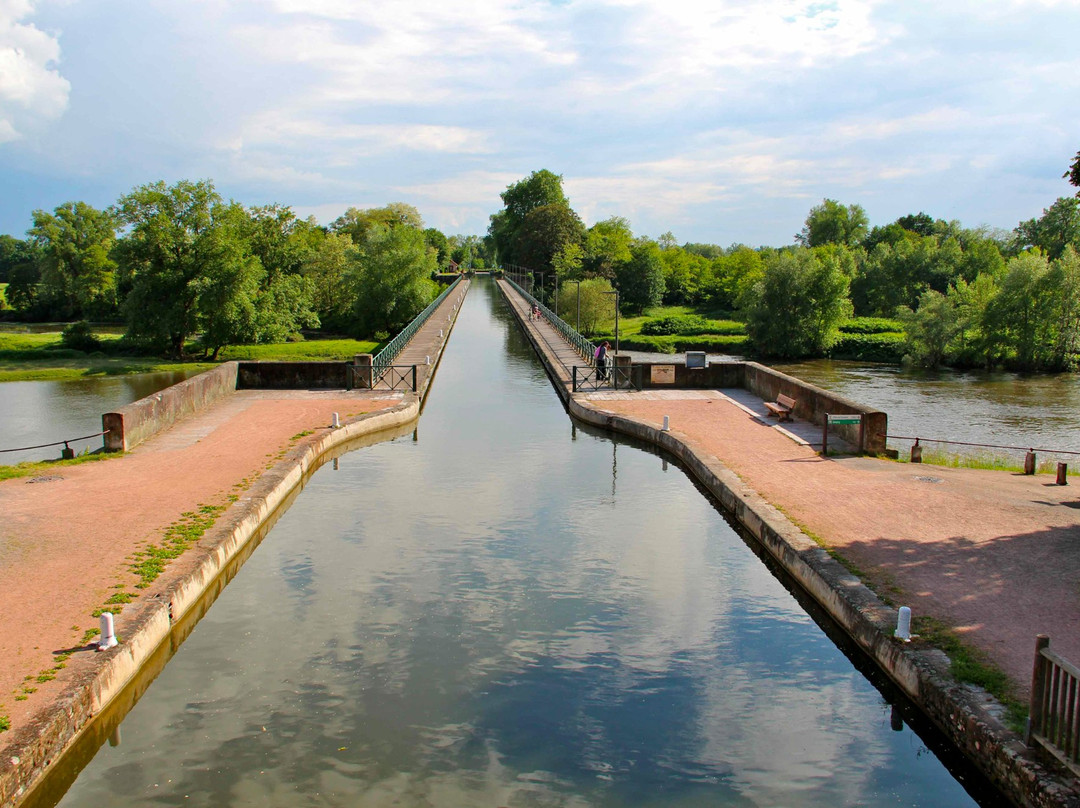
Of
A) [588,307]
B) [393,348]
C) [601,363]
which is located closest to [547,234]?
[588,307]

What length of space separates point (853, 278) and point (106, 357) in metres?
59.0

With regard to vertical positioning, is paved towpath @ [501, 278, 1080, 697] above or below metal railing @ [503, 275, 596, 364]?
below

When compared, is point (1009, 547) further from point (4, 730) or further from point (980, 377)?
point (980, 377)

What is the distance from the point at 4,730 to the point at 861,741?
287 inches

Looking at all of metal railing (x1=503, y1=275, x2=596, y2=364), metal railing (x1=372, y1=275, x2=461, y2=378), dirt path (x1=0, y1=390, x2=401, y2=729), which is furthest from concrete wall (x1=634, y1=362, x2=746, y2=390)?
dirt path (x1=0, y1=390, x2=401, y2=729)

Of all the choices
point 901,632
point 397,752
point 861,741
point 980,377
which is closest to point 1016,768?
point 861,741

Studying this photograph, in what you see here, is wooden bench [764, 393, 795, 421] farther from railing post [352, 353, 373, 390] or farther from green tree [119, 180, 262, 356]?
green tree [119, 180, 262, 356]

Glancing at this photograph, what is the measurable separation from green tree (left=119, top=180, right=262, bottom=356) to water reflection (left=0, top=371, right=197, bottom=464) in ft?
11.0

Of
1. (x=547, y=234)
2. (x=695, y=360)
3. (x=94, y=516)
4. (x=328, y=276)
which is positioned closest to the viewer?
(x=94, y=516)

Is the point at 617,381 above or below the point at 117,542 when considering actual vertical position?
above

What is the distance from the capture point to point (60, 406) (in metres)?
30.4

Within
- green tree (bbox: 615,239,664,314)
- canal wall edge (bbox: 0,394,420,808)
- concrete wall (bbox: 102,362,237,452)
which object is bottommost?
canal wall edge (bbox: 0,394,420,808)

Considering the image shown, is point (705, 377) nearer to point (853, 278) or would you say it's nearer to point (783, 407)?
point (783, 407)

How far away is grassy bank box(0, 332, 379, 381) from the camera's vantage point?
40.6 m
